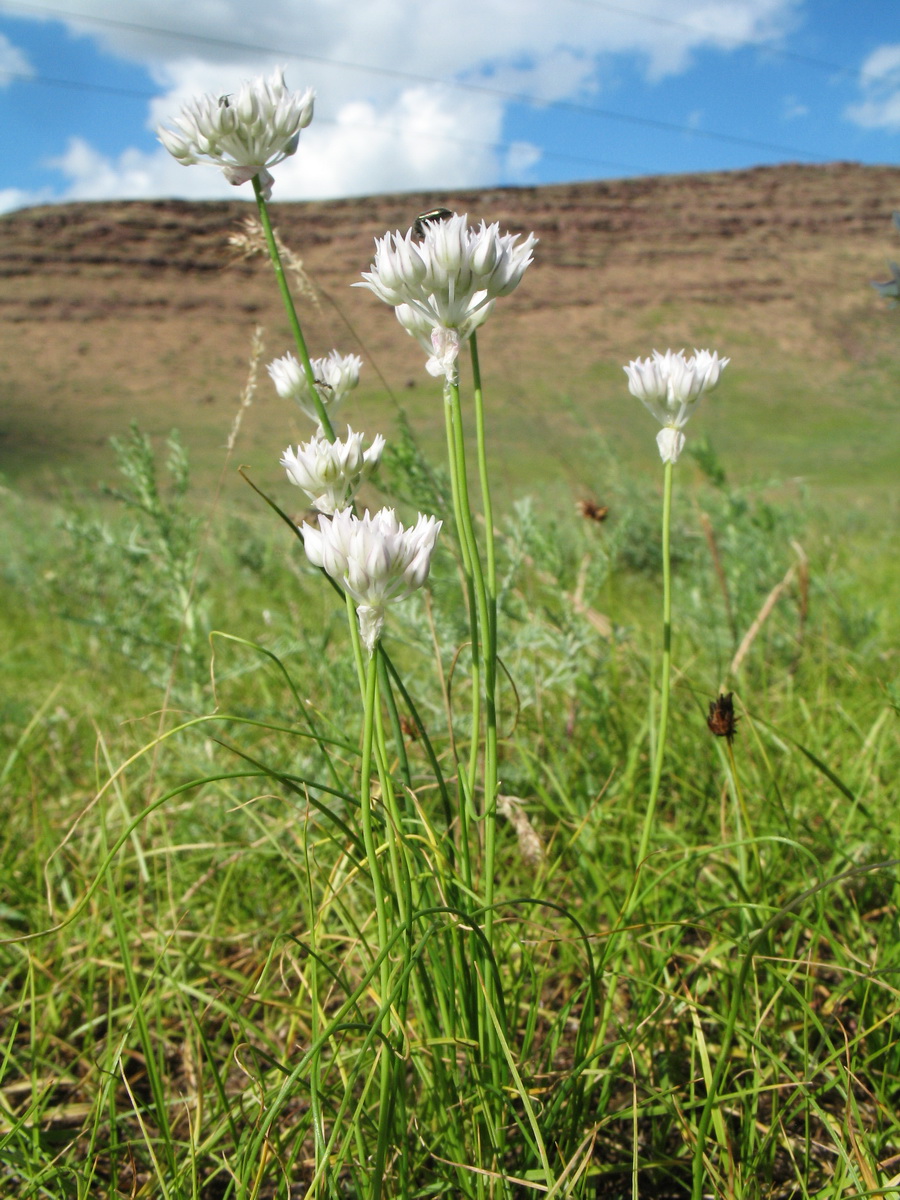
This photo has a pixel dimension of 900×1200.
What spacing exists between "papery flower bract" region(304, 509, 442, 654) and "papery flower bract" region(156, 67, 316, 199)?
0.44m

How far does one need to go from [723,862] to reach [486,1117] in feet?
2.18

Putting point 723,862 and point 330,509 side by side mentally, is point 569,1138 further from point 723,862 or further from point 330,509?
point 330,509

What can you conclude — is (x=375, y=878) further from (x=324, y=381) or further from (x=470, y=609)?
(x=324, y=381)

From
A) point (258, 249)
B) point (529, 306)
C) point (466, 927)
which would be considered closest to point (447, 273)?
point (258, 249)

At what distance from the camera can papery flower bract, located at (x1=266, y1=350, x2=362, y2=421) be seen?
3.35 feet

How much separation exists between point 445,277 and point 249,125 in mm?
307

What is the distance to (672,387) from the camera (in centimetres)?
97

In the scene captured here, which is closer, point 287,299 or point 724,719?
point 287,299

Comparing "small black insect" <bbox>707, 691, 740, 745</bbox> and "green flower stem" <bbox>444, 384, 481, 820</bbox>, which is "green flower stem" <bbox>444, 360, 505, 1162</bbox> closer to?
"green flower stem" <bbox>444, 384, 481, 820</bbox>

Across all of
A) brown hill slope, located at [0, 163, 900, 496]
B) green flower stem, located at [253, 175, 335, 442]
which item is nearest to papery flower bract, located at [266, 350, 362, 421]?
green flower stem, located at [253, 175, 335, 442]

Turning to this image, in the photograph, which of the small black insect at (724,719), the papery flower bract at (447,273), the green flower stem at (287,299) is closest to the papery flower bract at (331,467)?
the green flower stem at (287,299)

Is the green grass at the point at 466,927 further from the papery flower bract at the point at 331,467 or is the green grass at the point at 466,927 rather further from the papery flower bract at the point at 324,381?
the papery flower bract at the point at 324,381

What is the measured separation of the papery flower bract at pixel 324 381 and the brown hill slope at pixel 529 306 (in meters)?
27.7

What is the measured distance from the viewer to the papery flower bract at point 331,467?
831 millimetres
